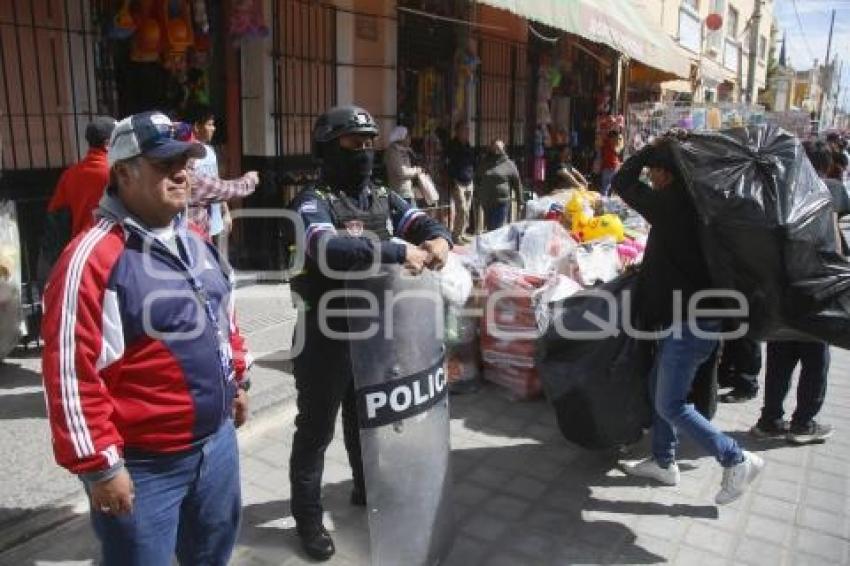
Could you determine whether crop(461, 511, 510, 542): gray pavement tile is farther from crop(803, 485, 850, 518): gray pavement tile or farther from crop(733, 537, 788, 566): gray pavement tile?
crop(803, 485, 850, 518): gray pavement tile

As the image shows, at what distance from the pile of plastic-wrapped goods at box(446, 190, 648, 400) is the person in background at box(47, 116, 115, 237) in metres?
2.25

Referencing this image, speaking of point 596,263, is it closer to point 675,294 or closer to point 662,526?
point 675,294

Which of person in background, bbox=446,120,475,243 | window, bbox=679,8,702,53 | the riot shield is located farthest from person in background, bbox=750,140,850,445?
window, bbox=679,8,702,53

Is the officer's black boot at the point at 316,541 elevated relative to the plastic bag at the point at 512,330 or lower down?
lower down

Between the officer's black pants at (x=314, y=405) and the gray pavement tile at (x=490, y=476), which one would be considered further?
the gray pavement tile at (x=490, y=476)

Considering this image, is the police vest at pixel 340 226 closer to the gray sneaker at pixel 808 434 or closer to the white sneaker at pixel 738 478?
the white sneaker at pixel 738 478

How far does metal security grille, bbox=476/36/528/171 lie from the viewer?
36.9 feet

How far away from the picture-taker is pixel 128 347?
1873 mm

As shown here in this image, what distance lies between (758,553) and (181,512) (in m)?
2.41

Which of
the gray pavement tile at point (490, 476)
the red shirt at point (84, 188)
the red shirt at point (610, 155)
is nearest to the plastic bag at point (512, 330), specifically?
the gray pavement tile at point (490, 476)

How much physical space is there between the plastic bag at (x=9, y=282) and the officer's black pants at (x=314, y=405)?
102 inches

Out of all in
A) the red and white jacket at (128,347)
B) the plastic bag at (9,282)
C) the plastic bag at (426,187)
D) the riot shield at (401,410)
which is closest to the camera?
the red and white jacket at (128,347)

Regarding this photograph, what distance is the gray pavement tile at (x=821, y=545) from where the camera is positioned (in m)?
3.11

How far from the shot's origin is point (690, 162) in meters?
3.09
